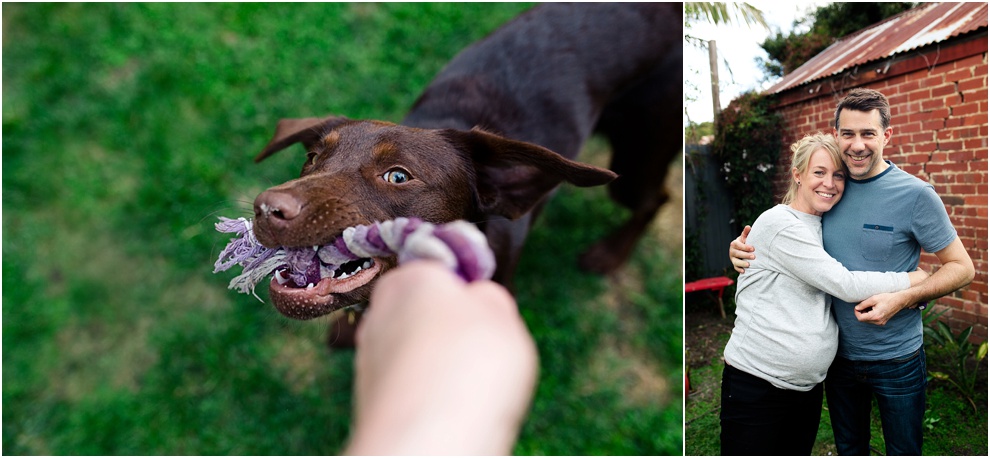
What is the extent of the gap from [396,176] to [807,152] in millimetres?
1144

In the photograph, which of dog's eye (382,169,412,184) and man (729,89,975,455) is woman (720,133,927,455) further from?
dog's eye (382,169,412,184)

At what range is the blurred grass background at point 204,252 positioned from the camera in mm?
2971

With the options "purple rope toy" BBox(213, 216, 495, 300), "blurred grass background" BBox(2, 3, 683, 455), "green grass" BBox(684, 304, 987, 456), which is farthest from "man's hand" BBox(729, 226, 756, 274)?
"blurred grass background" BBox(2, 3, 683, 455)

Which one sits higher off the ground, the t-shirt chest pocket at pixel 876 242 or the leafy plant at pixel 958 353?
the t-shirt chest pocket at pixel 876 242

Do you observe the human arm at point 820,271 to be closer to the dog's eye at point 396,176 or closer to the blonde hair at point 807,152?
the blonde hair at point 807,152

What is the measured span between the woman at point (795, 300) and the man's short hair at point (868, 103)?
0.10 m

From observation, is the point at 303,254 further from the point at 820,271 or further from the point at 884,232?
the point at 884,232

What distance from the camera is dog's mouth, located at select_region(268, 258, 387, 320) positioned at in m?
1.39

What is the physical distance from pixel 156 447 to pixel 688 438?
262 centimetres

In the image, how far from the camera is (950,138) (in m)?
1.54

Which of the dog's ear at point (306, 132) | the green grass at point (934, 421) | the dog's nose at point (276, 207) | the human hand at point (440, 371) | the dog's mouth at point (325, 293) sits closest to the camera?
the human hand at point (440, 371)

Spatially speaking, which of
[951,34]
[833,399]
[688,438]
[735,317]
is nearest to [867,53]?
[951,34]

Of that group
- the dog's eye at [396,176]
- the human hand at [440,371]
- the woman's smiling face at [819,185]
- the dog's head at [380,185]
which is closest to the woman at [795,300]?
the woman's smiling face at [819,185]

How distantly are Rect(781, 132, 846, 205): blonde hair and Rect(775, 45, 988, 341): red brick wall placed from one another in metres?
0.03
